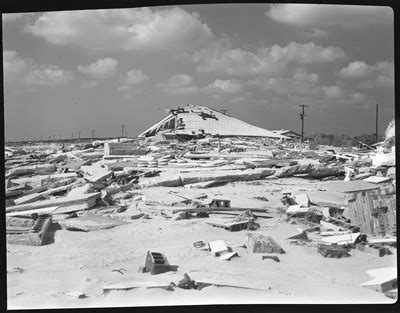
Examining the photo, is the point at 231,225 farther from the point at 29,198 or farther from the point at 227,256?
the point at 29,198

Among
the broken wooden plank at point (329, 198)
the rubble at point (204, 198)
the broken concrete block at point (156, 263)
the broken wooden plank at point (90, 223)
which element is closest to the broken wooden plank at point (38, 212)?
the rubble at point (204, 198)

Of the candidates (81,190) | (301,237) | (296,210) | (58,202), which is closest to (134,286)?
(301,237)

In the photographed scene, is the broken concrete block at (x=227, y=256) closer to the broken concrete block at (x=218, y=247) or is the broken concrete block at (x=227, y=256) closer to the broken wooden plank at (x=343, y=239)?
the broken concrete block at (x=218, y=247)

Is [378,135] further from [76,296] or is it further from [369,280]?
[76,296]

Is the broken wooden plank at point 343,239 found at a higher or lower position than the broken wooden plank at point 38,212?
lower

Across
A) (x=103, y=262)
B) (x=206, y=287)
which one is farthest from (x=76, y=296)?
(x=206, y=287)

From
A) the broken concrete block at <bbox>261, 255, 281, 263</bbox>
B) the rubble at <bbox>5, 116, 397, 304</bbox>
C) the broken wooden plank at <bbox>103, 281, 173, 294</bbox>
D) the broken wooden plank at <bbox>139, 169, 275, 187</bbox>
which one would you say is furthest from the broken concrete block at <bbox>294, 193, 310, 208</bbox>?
the broken wooden plank at <bbox>103, 281, 173, 294</bbox>

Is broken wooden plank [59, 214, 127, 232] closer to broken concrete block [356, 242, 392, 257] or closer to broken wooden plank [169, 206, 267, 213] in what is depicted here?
broken wooden plank [169, 206, 267, 213]
